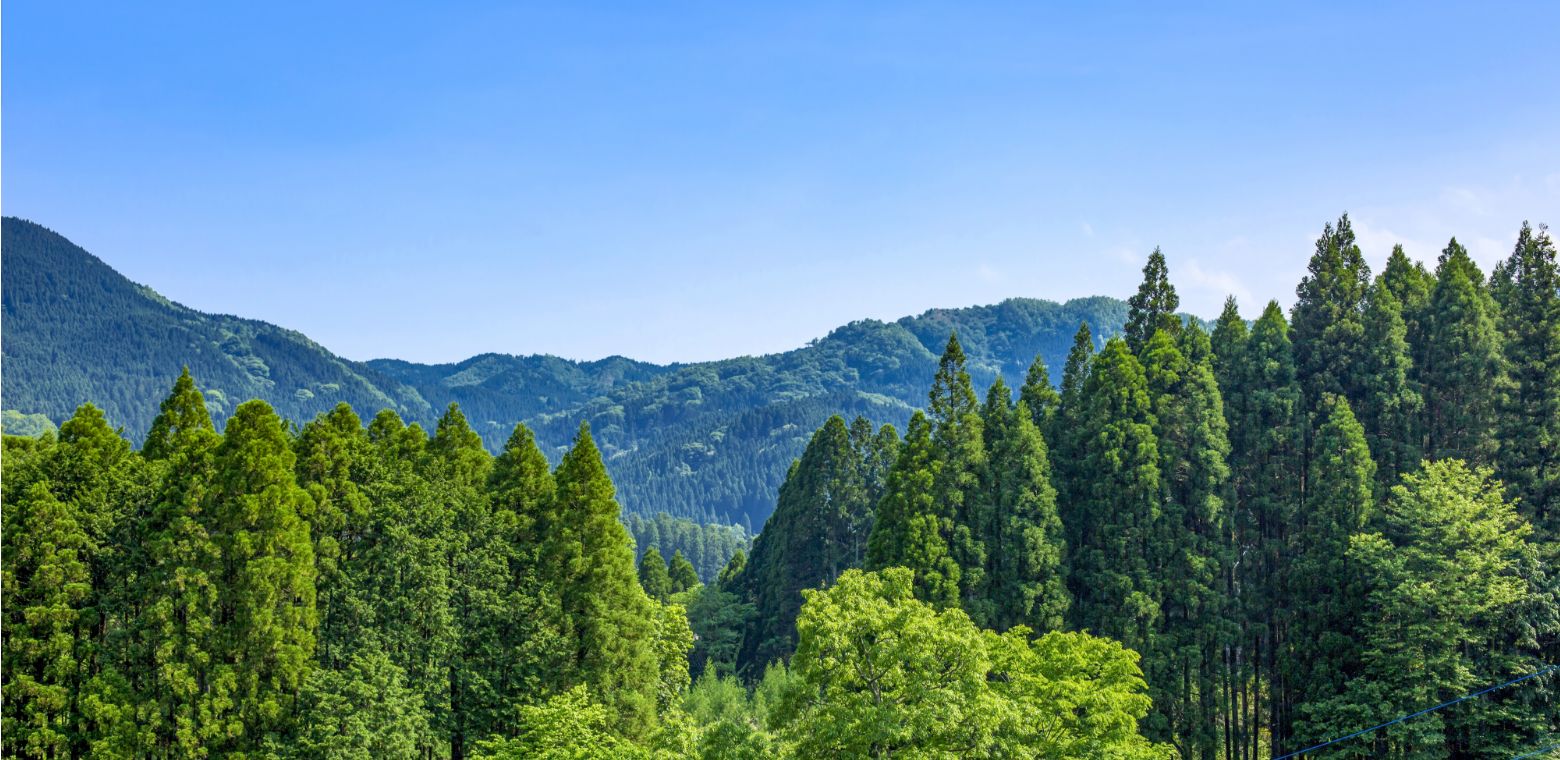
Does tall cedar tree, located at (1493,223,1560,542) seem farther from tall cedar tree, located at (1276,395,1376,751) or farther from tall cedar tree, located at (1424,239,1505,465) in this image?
tall cedar tree, located at (1276,395,1376,751)

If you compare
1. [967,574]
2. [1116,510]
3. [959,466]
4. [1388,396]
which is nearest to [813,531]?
[959,466]

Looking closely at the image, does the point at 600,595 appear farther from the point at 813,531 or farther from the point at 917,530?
the point at 813,531

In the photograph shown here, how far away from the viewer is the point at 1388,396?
42.3 metres

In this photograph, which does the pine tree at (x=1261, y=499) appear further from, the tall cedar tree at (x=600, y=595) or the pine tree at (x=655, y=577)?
the pine tree at (x=655, y=577)

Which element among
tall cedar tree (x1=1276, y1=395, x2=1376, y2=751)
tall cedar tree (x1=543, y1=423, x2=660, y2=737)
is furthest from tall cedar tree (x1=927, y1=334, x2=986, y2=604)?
tall cedar tree (x1=543, y1=423, x2=660, y2=737)

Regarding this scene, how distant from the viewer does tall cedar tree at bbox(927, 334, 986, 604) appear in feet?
137

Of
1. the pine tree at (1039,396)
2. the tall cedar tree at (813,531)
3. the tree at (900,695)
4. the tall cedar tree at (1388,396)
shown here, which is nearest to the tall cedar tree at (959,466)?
the pine tree at (1039,396)

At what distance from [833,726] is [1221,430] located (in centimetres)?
2638

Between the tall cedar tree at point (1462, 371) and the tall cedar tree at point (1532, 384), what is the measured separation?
670 mm

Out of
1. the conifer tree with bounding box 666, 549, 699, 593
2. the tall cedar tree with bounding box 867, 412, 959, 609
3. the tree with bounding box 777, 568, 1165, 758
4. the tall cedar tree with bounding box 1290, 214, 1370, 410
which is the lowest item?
the conifer tree with bounding box 666, 549, 699, 593

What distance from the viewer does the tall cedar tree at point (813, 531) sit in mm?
59094

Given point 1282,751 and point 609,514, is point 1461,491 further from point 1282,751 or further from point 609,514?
point 609,514

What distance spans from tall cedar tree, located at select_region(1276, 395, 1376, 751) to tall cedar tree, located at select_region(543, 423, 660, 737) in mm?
22813

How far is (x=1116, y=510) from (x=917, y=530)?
7982mm
